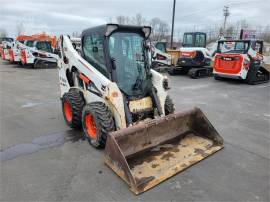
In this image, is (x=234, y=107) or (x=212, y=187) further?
(x=234, y=107)

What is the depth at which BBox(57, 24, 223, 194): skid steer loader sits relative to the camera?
316 cm

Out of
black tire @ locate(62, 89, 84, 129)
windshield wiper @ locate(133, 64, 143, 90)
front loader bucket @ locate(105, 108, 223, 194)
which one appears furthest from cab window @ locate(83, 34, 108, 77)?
front loader bucket @ locate(105, 108, 223, 194)

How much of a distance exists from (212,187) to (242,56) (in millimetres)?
8634

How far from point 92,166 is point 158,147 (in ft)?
3.58

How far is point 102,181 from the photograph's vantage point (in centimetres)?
294

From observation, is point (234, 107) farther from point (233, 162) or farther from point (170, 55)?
point (170, 55)

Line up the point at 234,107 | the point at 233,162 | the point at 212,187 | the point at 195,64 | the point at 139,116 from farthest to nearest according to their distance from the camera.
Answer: the point at 195,64
the point at 234,107
the point at 139,116
the point at 233,162
the point at 212,187

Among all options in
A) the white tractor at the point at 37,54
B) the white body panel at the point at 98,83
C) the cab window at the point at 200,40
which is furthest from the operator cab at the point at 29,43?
the white body panel at the point at 98,83

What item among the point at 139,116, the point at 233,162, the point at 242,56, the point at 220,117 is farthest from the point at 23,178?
the point at 242,56

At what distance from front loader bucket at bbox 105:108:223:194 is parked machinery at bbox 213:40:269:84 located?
7294 millimetres

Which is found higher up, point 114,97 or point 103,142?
point 114,97

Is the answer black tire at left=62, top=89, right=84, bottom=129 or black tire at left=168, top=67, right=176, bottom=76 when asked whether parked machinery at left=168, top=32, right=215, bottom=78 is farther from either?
black tire at left=62, top=89, right=84, bottom=129

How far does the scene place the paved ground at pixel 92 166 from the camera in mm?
2707

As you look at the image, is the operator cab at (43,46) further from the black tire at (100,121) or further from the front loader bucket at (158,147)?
the front loader bucket at (158,147)
